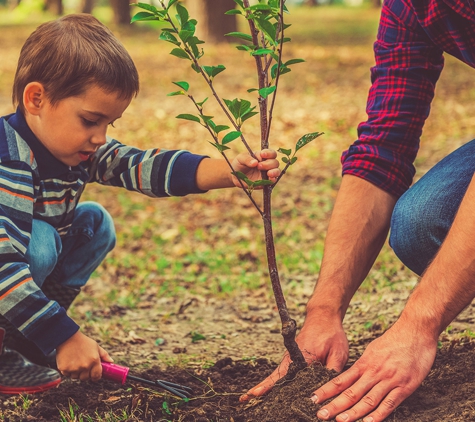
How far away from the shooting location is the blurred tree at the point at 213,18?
11.6 metres

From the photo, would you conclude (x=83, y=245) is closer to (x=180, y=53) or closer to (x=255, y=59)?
(x=180, y=53)

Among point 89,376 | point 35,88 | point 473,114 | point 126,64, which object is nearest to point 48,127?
point 35,88

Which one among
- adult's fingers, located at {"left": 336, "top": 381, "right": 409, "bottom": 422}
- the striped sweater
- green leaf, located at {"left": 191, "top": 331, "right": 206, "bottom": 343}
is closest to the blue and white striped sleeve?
the striped sweater

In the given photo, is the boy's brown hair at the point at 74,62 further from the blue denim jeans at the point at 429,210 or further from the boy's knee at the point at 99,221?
the blue denim jeans at the point at 429,210

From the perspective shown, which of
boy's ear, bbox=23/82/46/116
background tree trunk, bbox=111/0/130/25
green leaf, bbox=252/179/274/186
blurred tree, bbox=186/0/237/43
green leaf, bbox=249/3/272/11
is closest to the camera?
green leaf, bbox=249/3/272/11

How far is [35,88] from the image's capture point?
90.6 inches

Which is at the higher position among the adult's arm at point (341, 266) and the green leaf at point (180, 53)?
the green leaf at point (180, 53)

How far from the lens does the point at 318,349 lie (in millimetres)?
2189

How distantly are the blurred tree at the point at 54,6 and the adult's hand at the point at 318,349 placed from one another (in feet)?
67.8

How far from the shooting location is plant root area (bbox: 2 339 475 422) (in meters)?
1.94

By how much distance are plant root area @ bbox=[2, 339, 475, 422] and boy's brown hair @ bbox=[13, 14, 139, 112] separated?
1043 millimetres

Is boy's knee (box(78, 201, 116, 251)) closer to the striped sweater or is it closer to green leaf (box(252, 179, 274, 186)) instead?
the striped sweater

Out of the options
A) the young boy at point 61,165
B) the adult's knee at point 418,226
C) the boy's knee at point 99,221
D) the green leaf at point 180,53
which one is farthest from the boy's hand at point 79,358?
the adult's knee at point 418,226

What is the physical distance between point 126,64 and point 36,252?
0.74m
